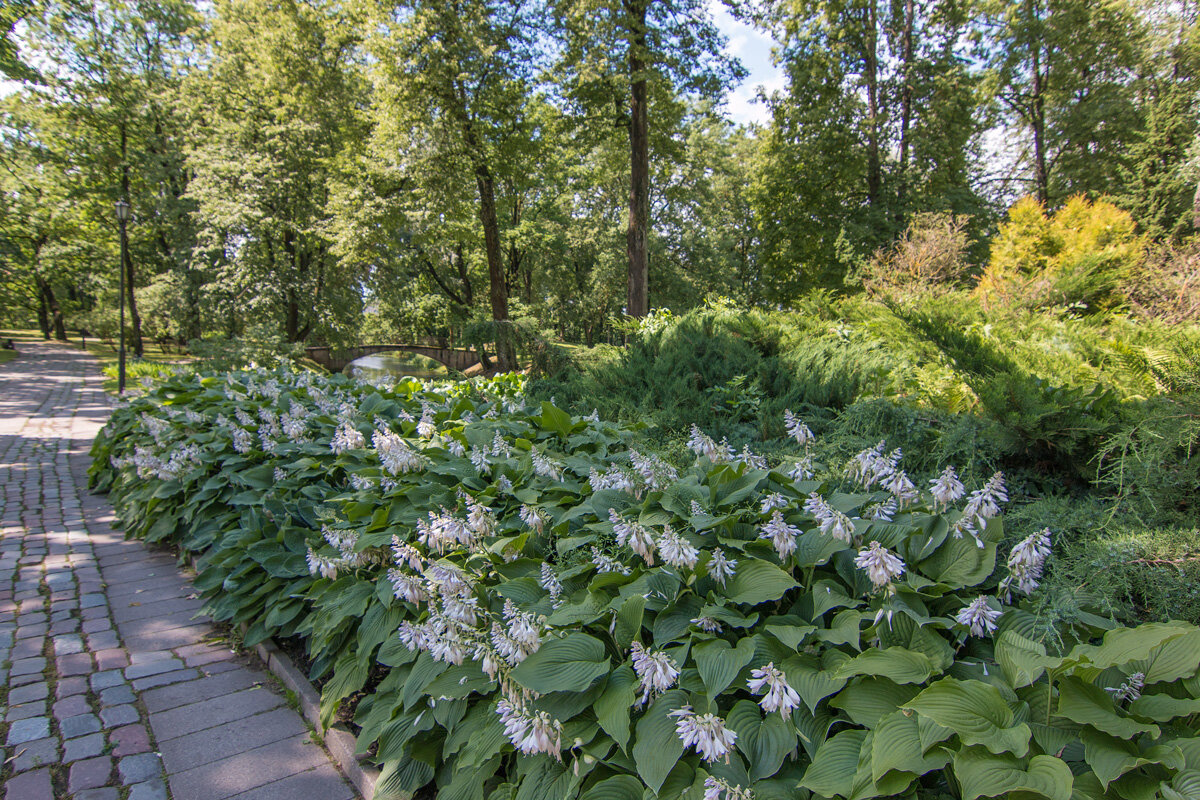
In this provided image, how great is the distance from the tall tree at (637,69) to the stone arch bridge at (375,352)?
11.5 metres

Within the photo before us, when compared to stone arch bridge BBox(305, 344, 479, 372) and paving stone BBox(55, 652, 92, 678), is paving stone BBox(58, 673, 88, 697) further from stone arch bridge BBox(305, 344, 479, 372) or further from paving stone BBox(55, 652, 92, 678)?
stone arch bridge BBox(305, 344, 479, 372)

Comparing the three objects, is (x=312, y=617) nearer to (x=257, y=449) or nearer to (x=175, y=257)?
(x=257, y=449)

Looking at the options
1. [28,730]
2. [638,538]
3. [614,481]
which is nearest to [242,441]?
[28,730]

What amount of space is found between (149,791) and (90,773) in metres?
0.32

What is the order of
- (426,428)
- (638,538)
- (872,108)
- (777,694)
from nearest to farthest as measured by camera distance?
1. (777,694)
2. (638,538)
3. (426,428)
4. (872,108)

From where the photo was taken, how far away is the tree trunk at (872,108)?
1892cm

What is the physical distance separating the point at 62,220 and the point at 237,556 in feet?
91.4

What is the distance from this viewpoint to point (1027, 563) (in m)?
1.73

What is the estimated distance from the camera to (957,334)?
122 inches

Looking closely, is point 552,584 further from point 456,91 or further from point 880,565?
point 456,91

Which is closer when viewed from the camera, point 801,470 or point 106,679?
point 801,470

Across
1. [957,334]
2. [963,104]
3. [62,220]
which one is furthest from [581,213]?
[957,334]

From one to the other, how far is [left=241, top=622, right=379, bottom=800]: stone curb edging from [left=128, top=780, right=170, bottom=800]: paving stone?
0.54 feet

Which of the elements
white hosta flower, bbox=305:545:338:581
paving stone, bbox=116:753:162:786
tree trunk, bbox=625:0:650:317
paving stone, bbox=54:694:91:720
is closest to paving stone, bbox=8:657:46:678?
paving stone, bbox=54:694:91:720
